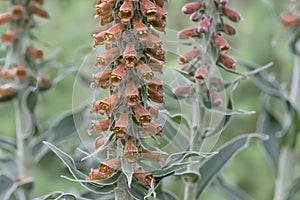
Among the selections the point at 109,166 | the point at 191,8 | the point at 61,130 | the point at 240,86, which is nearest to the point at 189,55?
the point at 191,8

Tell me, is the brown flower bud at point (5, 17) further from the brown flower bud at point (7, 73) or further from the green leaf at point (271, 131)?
the green leaf at point (271, 131)

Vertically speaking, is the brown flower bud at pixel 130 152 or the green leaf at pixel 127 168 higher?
the brown flower bud at pixel 130 152

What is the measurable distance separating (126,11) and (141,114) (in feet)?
1.04

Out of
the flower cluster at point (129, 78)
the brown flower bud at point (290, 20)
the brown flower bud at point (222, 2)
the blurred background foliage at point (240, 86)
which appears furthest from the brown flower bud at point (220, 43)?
the blurred background foliage at point (240, 86)

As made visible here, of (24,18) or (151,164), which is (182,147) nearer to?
(151,164)

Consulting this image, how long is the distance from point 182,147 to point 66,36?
277 cm

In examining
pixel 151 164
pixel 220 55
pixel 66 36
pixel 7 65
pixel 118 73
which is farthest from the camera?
pixel 66 36

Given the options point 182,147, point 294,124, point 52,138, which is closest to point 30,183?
point 52,138

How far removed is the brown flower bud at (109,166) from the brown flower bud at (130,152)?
0.17 feet

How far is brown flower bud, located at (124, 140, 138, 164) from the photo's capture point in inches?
78.4

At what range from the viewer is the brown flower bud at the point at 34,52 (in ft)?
9.90

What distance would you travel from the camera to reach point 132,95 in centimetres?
194

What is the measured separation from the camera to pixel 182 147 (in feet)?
8.15

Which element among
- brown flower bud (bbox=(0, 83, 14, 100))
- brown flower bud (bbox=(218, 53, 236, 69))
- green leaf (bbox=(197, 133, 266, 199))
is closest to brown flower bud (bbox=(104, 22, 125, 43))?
brown flower bud (bbox=(218, 53, 236, 69))
